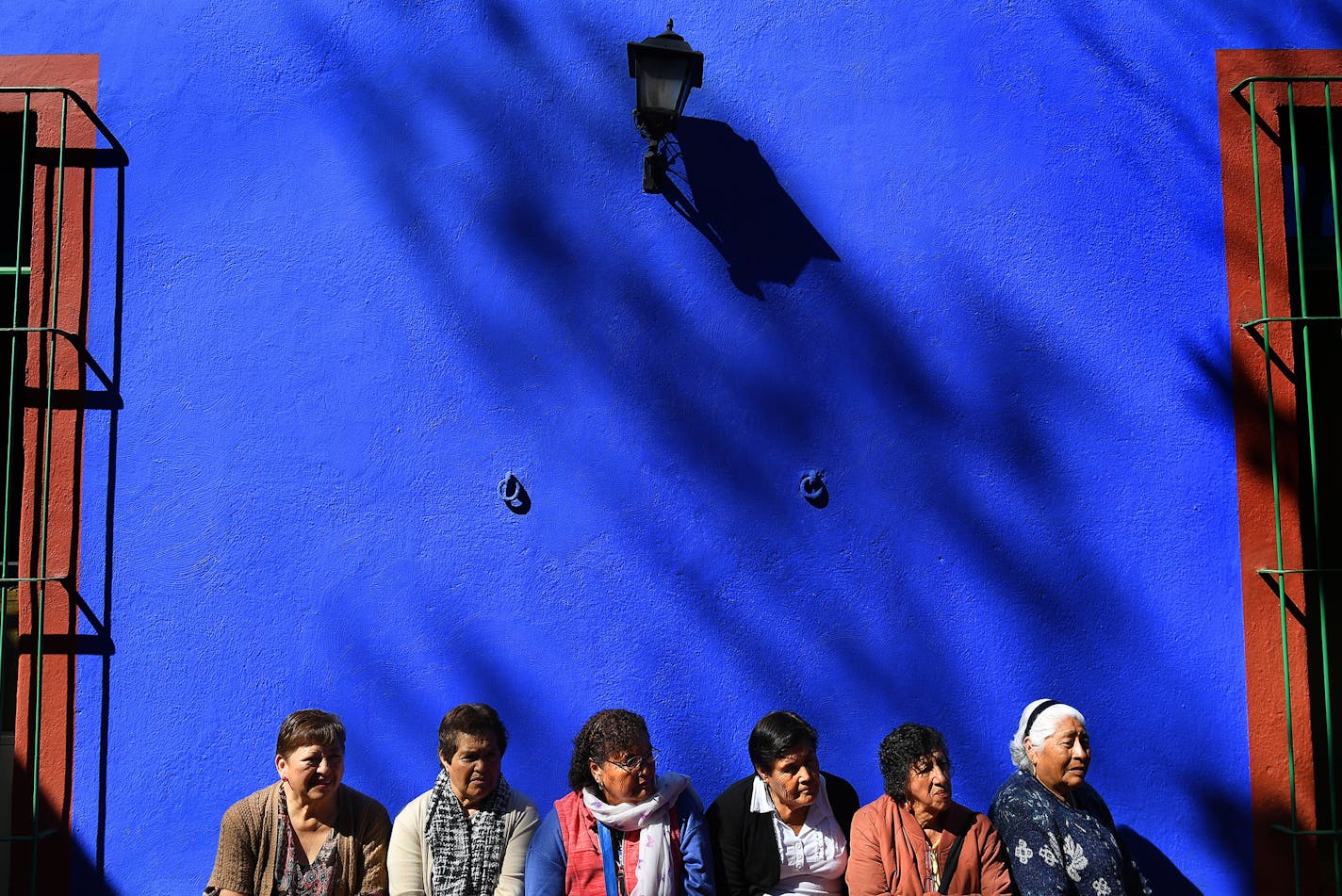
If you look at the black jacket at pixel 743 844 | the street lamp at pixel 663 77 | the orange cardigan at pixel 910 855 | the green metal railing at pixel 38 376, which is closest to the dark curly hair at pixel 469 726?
the black jacket at pixel 743 844

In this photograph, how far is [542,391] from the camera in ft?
13.2

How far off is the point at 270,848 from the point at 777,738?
1.60 m

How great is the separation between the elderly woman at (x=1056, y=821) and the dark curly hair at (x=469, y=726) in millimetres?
1600

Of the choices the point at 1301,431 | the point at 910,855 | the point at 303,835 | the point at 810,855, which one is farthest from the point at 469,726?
the point at 1301,431

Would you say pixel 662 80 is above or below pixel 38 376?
above

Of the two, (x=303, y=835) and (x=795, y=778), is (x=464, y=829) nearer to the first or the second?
(x=303, y=835)

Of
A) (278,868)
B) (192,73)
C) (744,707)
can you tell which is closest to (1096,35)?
(744,707)

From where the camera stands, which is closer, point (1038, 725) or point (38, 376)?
point (1038, 725)

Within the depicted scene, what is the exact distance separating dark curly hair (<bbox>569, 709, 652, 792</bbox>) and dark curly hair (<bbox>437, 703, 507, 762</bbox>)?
0.25 metres

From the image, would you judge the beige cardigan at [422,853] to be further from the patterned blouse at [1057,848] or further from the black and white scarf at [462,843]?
the patterned blouse at [1057,848]

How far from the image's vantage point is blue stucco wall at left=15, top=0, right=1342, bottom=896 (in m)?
3.92

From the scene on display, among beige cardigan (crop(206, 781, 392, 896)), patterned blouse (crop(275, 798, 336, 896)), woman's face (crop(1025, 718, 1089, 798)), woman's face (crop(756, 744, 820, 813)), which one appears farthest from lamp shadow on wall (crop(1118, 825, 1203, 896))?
patterned blouse (crop(275, 798, 336, 896))

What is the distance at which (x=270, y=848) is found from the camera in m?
3.50

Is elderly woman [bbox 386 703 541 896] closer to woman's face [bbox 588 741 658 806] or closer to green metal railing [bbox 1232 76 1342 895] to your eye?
woman's face [bbox 588 741 658 806]
